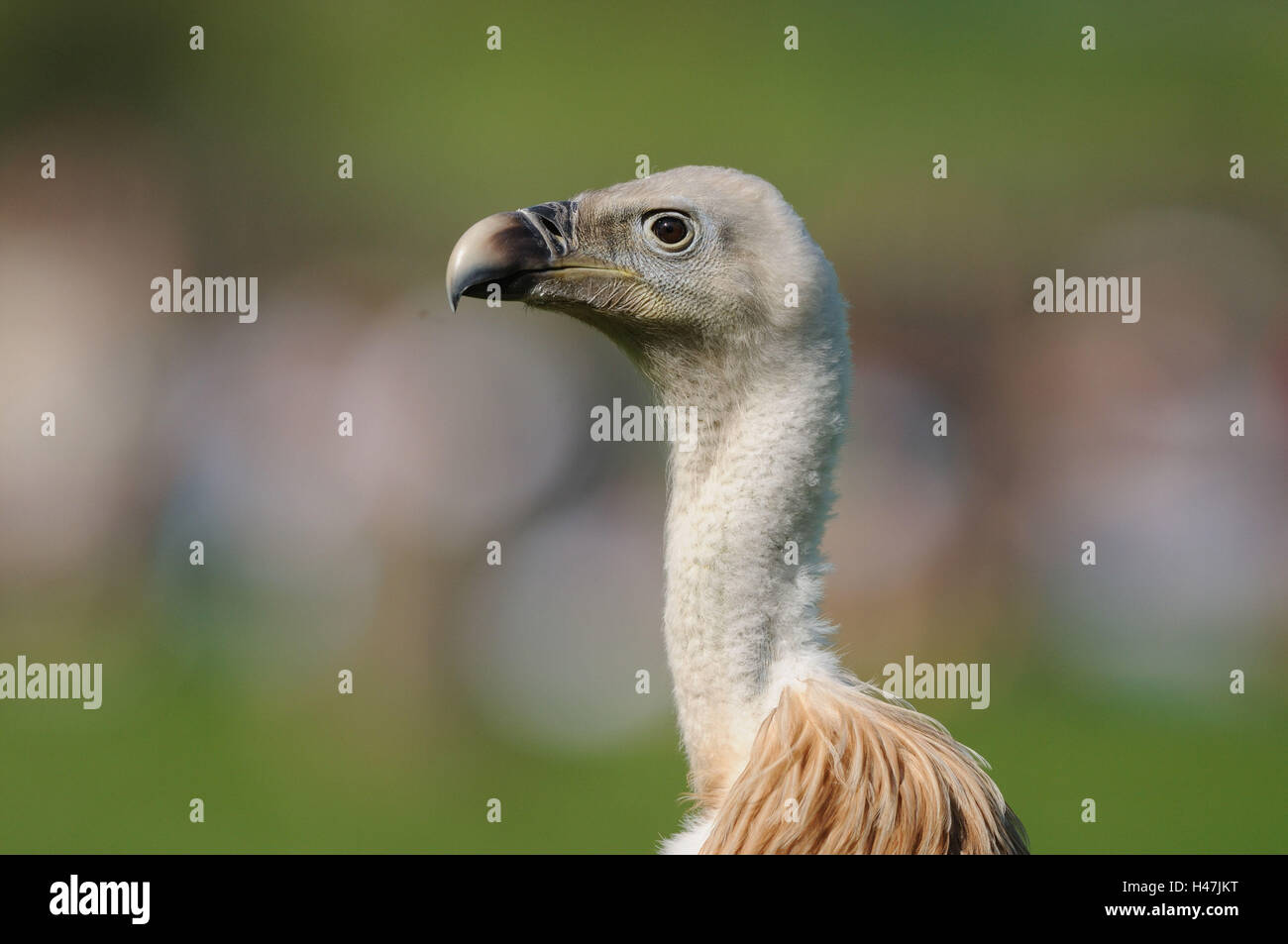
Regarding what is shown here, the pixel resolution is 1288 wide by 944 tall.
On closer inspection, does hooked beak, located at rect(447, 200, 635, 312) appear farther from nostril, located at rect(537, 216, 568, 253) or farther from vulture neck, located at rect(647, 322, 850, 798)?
vulture neck, located at rect(647, 322, 850, 798)

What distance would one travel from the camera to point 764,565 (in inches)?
97.8

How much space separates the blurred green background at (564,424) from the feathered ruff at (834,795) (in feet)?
17.4

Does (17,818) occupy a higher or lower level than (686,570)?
lower

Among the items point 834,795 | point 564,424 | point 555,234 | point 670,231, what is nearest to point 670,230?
point 670,231

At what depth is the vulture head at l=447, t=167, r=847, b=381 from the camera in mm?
2576

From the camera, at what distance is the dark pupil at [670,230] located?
272cm

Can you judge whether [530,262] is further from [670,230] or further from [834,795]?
[834,795]

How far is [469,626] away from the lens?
934 cm

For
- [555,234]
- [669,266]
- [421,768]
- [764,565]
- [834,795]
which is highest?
[555,234]

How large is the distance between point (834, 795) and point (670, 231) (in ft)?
4.25

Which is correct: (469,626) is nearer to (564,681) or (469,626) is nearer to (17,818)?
(564,681)

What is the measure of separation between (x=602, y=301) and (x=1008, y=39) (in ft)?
32.0

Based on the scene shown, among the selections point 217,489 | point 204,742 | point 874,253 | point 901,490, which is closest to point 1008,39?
point 874,253

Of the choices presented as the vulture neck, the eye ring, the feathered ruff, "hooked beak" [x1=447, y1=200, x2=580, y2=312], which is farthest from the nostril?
the feathered ruff
